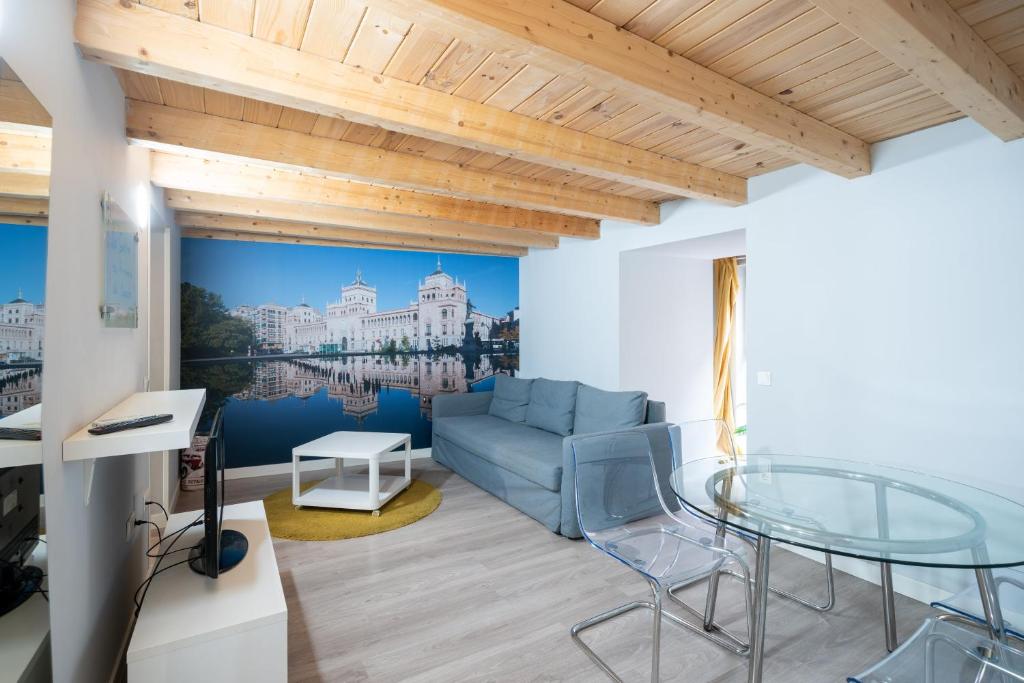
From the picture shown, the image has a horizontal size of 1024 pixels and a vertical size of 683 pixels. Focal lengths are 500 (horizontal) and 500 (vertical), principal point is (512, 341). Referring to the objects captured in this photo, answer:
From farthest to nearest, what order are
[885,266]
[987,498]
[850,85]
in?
[885,266], [850,85], [987,498]

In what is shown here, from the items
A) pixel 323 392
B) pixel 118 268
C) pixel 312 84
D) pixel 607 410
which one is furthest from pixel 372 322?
pixel 312 84

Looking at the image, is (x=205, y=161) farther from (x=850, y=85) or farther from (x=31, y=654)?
(x=850, y=85)

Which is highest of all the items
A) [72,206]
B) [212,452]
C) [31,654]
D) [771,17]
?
[771,17]

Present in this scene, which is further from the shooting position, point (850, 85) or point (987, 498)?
point (850, 85)

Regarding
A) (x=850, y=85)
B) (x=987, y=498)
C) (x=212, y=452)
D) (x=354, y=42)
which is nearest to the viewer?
(x=212, y=452)

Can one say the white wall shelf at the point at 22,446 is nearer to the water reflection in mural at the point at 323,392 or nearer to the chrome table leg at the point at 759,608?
the chrome table leg at the point at 759,608

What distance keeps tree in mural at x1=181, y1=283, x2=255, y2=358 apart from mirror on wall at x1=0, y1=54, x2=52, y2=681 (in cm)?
391

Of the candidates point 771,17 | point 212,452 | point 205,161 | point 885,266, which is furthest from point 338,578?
point 885,266

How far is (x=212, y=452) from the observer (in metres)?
1.64

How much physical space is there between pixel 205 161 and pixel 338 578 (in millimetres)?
2595

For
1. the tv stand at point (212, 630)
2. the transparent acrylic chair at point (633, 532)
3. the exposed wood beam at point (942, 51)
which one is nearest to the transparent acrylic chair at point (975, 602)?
the transparent acrylic chair at point (633, 532)

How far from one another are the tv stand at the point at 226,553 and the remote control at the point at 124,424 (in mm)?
537

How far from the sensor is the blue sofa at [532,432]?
3.55 meters

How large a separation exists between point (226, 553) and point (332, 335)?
3.46 meters
